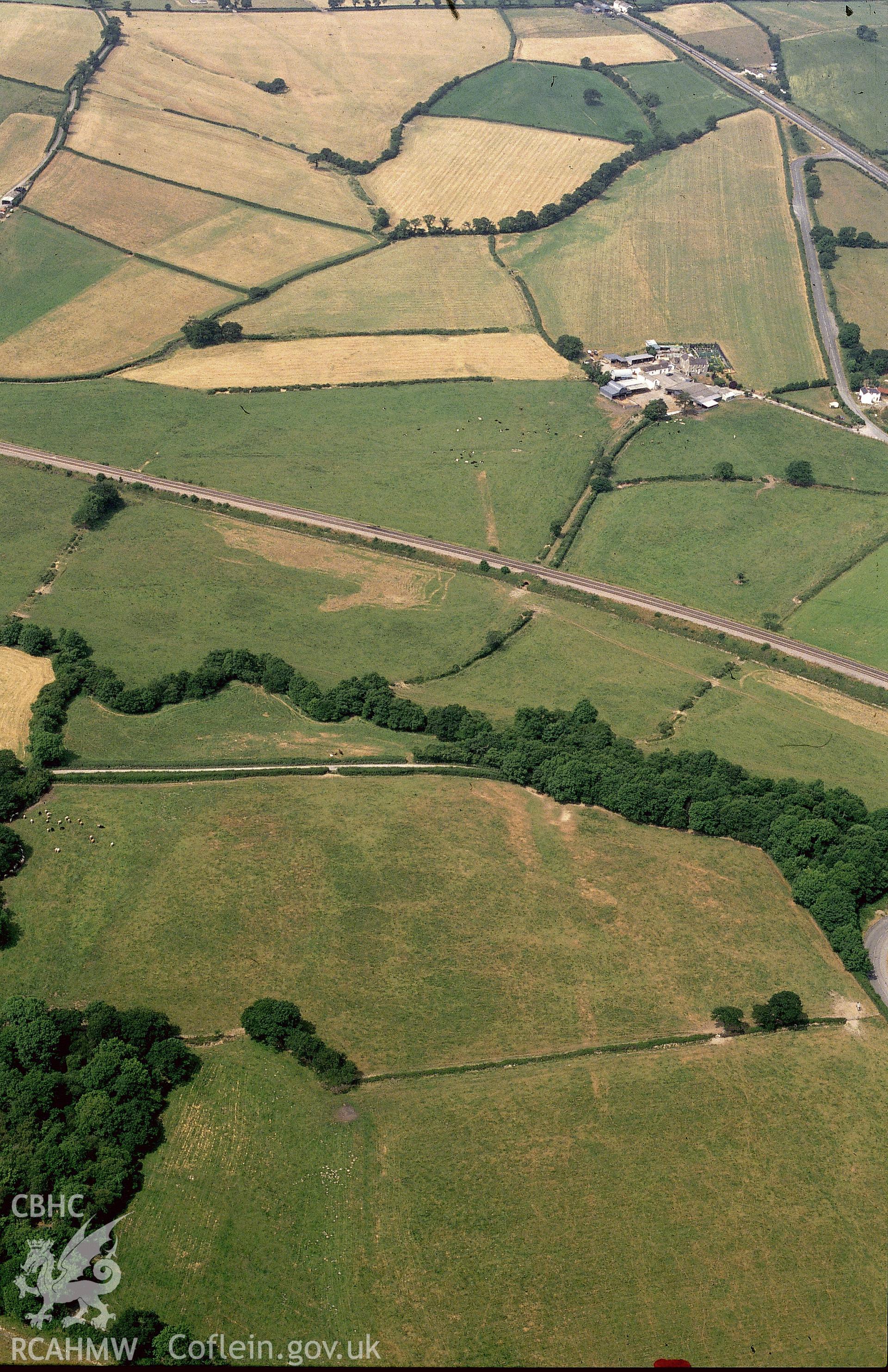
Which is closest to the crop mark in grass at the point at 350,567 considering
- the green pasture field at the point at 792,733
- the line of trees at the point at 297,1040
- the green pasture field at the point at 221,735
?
the green pasture field at the point at 221,735

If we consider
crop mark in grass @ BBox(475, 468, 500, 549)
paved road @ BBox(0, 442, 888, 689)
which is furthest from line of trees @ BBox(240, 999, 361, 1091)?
crop mark in grass @ BBox(475, 468, 500, 549)

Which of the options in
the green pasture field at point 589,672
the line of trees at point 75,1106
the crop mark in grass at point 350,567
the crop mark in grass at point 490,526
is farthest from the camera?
the crop mark in grass at point 490,526

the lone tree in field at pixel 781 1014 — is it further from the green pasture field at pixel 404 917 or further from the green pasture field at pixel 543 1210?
the green pasture field at pixel 404 917

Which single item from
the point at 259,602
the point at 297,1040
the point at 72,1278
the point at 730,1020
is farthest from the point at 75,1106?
the point at 259,602

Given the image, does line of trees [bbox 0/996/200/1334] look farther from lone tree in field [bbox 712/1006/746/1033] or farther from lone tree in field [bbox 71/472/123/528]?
lone tree in field [bbox 71/472/123/528]

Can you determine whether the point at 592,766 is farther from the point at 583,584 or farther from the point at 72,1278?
the point at 72,1278

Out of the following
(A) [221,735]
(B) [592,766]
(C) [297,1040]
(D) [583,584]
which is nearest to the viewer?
(C) [297,1040]
